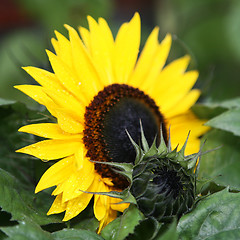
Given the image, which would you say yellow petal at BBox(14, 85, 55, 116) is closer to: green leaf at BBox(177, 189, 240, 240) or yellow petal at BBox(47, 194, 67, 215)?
yellow petal at BBox(47, 194, 67, 215)

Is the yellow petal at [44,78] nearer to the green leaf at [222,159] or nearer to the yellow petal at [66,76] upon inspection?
the yellow petal at [66,76]

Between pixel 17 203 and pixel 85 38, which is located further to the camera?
pixel 85 38

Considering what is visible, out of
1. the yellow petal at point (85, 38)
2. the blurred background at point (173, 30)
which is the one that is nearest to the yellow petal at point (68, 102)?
the yellow petal at point (85, 38)

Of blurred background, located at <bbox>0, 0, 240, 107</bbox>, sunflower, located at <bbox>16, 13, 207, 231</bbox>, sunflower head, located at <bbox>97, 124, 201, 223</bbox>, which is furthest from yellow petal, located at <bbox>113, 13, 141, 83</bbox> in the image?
blurred background, located at <bbox>0, 0, 240, 107</bbox>

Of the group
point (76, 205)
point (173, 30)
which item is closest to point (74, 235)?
point (76, 205)

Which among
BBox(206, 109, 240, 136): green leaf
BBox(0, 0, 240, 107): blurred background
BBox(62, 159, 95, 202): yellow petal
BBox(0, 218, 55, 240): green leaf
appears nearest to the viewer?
BBox(0, 218, 55, 240): green leaf

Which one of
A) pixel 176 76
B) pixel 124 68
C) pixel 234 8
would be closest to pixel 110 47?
pixel 124 68

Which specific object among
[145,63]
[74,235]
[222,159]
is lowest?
[222,159]

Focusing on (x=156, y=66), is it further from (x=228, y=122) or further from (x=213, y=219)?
(x=213, y=219)
